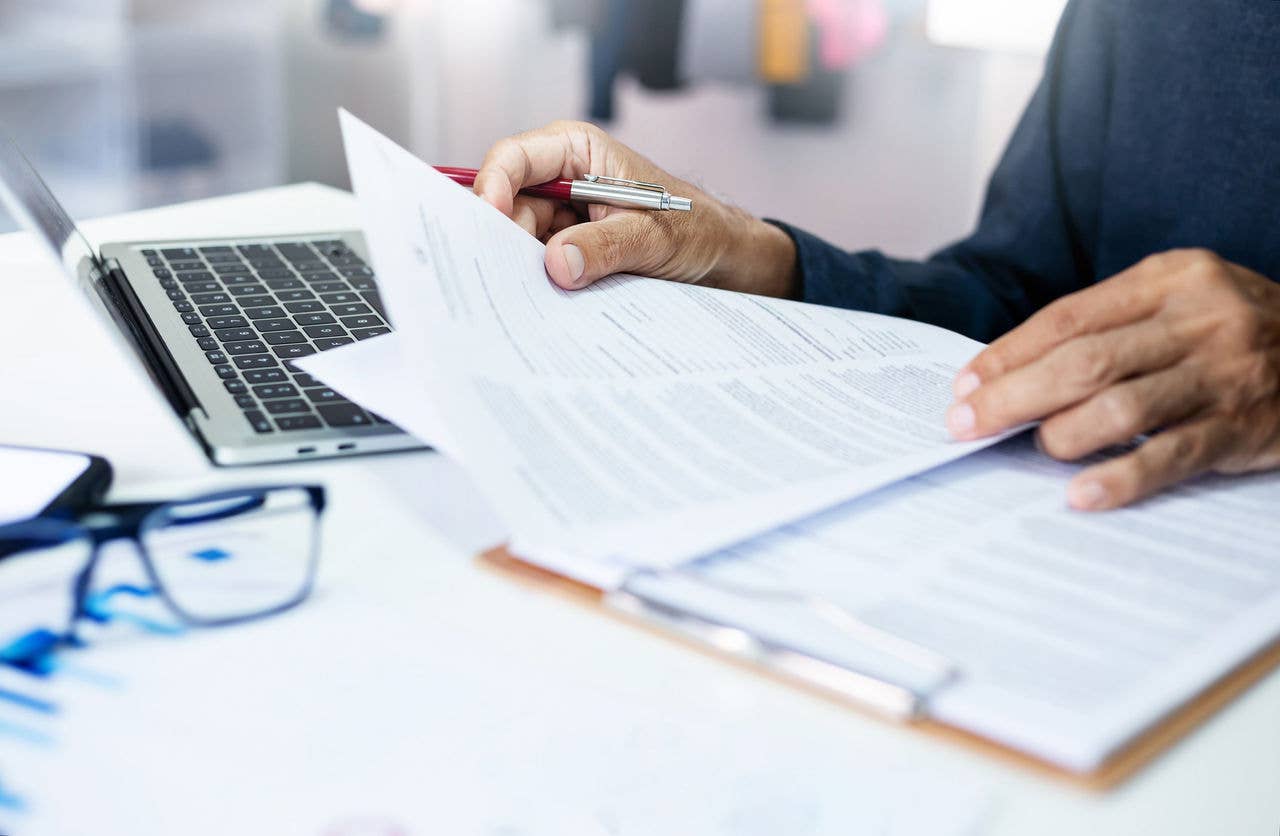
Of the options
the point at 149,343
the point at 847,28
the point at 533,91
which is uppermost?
the point at 847,28

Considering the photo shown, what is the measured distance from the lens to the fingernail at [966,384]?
0.59 meters

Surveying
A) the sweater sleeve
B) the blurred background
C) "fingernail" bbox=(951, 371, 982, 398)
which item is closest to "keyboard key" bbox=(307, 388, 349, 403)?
"fingernail" bbox=(951, 371, 982, 398)

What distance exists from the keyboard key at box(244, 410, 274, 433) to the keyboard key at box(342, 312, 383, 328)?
6.2 inches

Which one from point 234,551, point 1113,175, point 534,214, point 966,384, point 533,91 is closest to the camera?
point 234,551

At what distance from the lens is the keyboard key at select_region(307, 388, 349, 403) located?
61 centimetres

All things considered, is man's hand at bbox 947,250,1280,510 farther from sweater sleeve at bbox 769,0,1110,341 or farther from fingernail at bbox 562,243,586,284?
sweater sleeve at bbox 769,0,1110,341

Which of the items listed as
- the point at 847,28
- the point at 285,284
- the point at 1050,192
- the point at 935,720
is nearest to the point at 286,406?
the point at 285,284

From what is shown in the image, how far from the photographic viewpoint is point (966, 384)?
59 cm

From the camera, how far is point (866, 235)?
9.61ft

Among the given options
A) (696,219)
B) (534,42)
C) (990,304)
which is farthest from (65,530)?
(534,42)

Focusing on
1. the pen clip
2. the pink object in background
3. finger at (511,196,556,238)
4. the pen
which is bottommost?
finger at (511,196,556,238)

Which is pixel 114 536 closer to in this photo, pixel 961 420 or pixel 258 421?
pixel 258 421

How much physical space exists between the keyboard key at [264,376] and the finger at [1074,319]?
1.16 ft

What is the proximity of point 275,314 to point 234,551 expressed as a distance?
0.29 m
